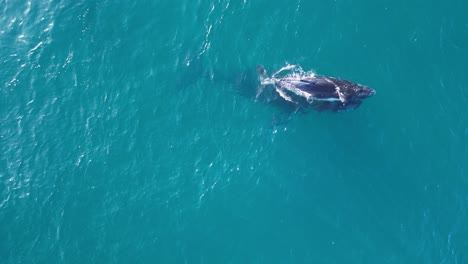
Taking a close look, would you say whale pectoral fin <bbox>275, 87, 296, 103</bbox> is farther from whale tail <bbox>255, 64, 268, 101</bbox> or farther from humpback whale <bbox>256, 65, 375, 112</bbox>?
whale tail <bbox>255, 64, 268, 101</bbox>

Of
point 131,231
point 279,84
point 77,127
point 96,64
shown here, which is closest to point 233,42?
point 279,84

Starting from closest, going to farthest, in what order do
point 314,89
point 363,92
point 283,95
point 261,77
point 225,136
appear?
point 363,92
point 314,89
point 225,136
point 283,95
point 261,77

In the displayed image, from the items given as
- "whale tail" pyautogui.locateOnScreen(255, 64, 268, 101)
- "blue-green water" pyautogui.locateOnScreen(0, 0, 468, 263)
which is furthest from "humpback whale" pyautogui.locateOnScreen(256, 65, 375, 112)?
"blue-green water" pyautogui.locateOnScreen(0, 0, 468, 263)

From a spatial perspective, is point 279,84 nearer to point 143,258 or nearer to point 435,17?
point 435,17

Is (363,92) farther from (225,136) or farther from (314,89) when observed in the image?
(225,136)

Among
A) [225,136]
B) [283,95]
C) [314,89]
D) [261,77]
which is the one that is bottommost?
[225,136]

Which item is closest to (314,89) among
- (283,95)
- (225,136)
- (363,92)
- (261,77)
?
(283,95)
